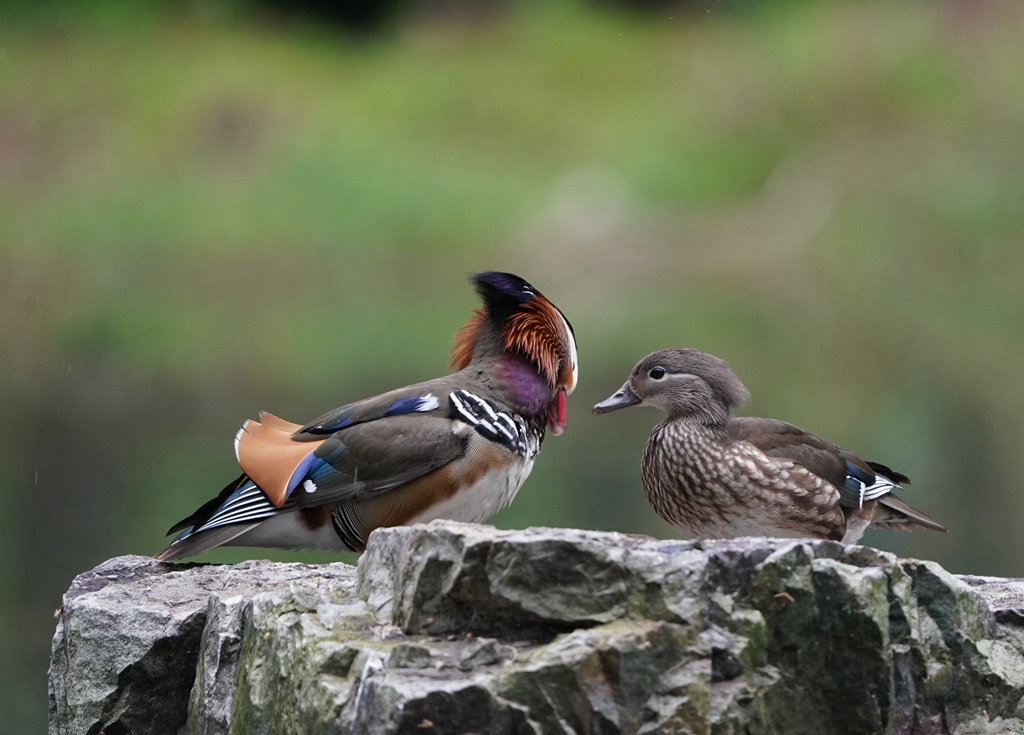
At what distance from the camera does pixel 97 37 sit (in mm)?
18594

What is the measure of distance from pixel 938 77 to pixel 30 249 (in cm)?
1036

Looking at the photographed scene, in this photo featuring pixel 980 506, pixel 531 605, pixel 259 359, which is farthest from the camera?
pixel 259 359

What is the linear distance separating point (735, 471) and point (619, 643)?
1666 mm

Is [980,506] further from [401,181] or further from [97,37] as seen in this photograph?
[97,37]

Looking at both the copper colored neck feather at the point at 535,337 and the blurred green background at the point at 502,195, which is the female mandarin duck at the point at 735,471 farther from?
the blurred green background at the point at 502,195

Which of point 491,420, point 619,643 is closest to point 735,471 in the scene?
point 491,420

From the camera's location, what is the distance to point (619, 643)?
2418mm

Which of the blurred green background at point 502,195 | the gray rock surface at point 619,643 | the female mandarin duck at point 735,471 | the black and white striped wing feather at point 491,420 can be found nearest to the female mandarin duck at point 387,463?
the black and white striped wing feather at point 491,420

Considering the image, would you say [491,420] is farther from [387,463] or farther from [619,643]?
[619,643]

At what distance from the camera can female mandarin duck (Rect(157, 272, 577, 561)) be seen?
3904 millimetres

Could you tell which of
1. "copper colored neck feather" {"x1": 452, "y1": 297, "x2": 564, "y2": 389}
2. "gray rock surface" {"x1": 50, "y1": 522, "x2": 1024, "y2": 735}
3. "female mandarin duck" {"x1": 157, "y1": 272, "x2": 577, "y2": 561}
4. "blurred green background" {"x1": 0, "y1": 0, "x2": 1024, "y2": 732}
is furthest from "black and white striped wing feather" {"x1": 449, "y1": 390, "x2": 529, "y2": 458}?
"blurred green background" {"x1": 0, "y1": 0, "x2": 1024, "y2": 732}

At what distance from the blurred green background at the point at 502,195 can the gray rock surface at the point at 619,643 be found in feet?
27.5

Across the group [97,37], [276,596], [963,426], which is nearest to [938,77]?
[963,426]

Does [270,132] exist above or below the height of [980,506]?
above
